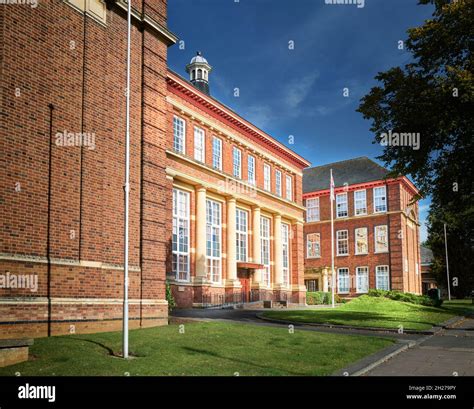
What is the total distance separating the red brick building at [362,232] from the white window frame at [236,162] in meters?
19.7

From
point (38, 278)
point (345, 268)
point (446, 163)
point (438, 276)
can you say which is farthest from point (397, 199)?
point (38, 278)

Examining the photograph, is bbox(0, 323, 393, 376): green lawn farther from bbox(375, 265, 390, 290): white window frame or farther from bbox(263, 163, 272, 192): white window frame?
bbox(375, 265, 390, 290): white window frame

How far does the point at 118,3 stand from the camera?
1570 cm

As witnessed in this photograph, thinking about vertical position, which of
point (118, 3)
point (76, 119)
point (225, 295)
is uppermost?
point (118, 3)

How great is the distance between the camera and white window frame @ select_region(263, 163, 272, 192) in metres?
37.9

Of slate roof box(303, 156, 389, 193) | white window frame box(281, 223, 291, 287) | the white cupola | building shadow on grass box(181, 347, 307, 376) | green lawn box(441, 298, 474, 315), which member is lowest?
green lawn box(441, 298, 474, 315)

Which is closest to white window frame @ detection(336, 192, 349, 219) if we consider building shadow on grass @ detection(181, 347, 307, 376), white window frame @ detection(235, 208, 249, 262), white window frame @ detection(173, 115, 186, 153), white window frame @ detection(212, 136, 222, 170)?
white window frame @ detection(235, 208, 249, 262)

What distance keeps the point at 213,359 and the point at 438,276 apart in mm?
56936

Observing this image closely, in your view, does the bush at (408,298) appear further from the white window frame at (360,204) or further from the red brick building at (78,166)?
the red brick building at (78,166)

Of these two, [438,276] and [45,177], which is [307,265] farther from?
[45,177]

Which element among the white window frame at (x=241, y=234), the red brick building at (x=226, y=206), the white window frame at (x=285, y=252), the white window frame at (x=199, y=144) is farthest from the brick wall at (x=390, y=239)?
the white window frame at (x=199, y=144)

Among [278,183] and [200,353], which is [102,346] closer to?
[200,353]

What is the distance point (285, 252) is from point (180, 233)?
1393 centimetres

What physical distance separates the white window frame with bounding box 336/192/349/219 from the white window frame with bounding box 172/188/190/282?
2818cm
